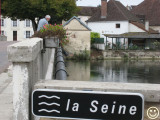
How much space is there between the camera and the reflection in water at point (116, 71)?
3978cm

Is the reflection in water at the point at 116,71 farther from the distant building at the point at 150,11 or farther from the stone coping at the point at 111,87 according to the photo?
the stone coping at the point at 111,87

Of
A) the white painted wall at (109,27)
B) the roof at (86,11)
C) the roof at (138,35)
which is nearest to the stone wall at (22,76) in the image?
the roof at (138,35)

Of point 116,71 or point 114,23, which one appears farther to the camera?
point 114,23

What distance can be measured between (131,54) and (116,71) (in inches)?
403

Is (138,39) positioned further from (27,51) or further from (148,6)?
(27,51)

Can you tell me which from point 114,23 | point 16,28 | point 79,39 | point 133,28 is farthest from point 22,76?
point 16,28

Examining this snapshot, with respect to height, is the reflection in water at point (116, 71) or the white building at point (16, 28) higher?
the white building at point (16, 28)

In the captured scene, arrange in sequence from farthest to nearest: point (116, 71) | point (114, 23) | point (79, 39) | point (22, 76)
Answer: point (114, 23), point (79, 39), point (116, 71), point (22, 76)

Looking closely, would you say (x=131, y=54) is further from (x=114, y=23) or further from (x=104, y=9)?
(x=104, y=9)

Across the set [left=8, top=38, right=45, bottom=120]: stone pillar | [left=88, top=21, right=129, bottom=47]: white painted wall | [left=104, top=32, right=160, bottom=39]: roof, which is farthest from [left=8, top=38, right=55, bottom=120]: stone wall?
[left=88, top=21, right=129, bottom=47]: white painted wall

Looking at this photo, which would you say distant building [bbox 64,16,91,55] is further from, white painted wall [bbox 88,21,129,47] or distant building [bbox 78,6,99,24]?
distant building [bbox 78,6,99,24]

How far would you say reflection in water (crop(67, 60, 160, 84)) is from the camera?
39.8 m

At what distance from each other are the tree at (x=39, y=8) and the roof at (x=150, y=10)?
2282cm

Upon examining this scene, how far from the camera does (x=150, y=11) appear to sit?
61594mm
